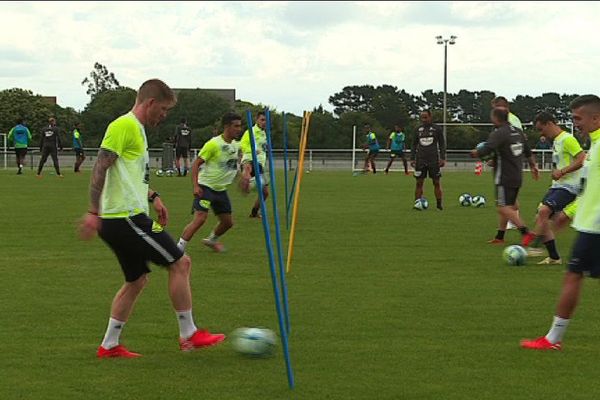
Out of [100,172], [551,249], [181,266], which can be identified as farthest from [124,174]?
[551,249]

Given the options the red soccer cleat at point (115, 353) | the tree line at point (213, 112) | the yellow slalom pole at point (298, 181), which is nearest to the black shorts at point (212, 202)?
the yellow slalom pole at point (298, 181)

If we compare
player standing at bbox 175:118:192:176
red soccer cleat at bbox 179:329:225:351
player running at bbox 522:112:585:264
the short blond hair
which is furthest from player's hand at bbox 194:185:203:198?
player standing at bbox 175:118:192:176

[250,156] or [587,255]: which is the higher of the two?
[250,156]

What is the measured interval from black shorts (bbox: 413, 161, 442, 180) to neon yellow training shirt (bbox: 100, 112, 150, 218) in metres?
13.9

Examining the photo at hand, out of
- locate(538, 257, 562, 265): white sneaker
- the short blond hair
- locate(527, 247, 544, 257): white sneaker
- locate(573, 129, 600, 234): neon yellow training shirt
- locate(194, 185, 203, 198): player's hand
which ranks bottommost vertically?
locate(538, 257, 562, 265): white sneaker

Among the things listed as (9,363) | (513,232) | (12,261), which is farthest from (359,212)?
(9,363)

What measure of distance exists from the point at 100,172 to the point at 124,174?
20 centimetres

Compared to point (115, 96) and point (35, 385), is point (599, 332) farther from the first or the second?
point (115, 96)

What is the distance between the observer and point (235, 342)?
6.83 meters

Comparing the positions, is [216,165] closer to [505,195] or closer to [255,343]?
[505,195]

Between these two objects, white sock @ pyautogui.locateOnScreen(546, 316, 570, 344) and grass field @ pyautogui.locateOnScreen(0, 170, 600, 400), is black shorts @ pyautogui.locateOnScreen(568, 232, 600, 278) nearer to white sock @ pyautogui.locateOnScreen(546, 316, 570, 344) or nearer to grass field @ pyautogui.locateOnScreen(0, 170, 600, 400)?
white sock @ pyautogui.locateOnScreen(546, 316, 570, 344)

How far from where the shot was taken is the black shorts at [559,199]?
11.4 metres

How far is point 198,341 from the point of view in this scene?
6883mm

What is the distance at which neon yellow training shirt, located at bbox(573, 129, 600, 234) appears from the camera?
22.0 ft
